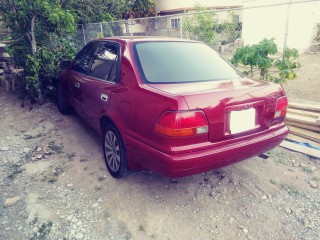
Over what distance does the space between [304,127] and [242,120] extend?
220 cm

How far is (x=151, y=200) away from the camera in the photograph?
2.72 m

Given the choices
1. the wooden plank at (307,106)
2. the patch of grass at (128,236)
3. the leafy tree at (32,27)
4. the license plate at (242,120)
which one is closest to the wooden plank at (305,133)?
the wooden plank at (307,106)

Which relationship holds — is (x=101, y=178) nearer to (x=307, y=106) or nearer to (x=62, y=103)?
(x=62, y=103)

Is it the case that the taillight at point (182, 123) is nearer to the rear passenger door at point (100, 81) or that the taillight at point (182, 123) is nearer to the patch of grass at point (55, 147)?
the rear passenger door at point (100, 81)

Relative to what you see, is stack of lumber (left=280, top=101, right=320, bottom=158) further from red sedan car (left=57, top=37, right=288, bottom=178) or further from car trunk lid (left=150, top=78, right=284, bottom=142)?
car trunk lid (left=150, top=78, right=284, bottom=142)

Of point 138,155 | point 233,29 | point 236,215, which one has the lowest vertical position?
point 236,215

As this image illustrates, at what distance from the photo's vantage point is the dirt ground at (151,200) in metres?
2.33

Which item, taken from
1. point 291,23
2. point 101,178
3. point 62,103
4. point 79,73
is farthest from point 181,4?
point 101,178

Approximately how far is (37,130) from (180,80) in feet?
10.2

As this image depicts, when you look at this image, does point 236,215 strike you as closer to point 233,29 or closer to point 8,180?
point 8,180

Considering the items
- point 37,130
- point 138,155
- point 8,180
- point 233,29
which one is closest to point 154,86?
point 138,155

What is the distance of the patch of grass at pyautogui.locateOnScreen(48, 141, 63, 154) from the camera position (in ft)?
12.5

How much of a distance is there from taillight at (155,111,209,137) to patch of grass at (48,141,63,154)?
2264 millimetres

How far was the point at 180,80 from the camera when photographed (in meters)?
2.54
